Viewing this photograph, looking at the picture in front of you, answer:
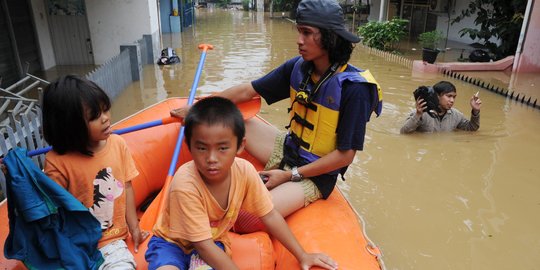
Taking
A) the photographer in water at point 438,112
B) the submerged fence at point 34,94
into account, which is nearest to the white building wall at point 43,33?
the submerged fence at point 34,94

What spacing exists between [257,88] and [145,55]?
672cm

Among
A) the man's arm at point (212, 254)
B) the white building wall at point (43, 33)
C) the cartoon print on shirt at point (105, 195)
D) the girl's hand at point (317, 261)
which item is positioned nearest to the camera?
the man's arm at point (212, 254)

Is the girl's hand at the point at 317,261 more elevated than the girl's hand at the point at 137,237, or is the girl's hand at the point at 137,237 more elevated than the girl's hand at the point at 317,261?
the girl's hand at the point at 317,261

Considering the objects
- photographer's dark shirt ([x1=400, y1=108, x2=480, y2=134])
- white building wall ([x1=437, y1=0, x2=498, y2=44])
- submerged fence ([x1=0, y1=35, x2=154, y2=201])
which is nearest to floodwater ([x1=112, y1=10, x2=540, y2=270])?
photographer's dark shirt ([x1=400, y1=108, x2=480, y2=134])

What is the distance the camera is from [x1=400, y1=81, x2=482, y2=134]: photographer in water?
4.34 metres

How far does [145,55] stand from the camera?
28.2 feet

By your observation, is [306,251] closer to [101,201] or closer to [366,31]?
[101,201]

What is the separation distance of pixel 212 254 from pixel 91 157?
69 cm

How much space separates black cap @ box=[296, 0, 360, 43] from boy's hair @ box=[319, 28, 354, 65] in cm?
2

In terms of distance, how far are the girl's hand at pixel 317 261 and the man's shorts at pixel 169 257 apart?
1.31 feet

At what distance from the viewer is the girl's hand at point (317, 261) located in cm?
164

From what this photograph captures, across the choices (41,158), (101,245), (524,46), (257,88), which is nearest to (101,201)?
(101,245)

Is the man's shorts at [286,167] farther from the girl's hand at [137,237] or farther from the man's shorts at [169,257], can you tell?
the girl's hand at [137,237]

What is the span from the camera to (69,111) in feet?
5.27
